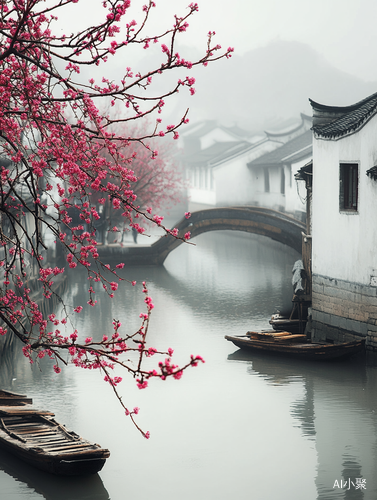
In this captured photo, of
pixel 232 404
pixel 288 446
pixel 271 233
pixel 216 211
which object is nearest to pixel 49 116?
pixel 288 446

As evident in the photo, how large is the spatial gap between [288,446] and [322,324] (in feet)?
18.4

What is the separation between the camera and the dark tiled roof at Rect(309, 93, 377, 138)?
574 inches

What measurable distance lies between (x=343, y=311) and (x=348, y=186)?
2792 millimetres

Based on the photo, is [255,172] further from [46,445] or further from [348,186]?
[46,445]

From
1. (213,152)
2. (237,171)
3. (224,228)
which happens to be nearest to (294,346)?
(224,228)

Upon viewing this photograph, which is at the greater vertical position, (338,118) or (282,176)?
(282,176)

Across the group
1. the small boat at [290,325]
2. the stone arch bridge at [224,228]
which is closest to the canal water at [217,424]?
the small boat at [290,325]

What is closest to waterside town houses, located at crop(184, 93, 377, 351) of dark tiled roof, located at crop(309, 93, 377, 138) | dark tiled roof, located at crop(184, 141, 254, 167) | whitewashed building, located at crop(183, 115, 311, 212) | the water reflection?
dark tiled roof, located at crop(309, 93, 377, 138)

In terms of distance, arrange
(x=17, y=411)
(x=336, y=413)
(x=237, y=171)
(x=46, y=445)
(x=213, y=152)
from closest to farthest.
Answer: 1. (x=46, y=445)
2. (x=17, y=411)
3. (x=336, y=413)
4. (x=237, y=171)
5. (x=213, y=152)

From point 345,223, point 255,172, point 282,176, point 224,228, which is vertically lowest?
point 345,223

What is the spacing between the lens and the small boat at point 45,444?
27.6 ft

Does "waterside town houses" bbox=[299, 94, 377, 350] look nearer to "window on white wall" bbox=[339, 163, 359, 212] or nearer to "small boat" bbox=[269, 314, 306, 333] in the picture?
"window on white wall" bbox=[339, 163, 359, 212]

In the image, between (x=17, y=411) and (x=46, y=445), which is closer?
(x=46, y=445)

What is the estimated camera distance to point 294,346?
1468cm
